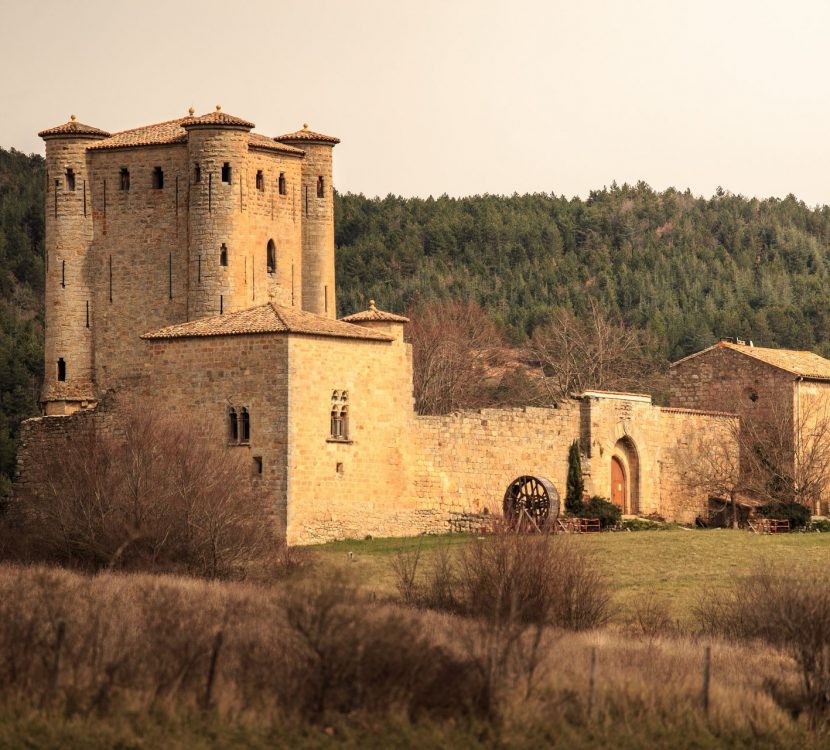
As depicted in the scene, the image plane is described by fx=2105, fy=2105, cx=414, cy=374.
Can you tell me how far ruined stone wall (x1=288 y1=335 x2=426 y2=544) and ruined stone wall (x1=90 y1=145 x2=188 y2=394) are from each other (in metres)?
7.00

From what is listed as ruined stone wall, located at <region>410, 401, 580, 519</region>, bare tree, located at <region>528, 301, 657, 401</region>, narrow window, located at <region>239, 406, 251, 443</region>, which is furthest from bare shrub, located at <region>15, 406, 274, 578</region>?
bare tree, located at <region>528, 301, 657, 401</region>

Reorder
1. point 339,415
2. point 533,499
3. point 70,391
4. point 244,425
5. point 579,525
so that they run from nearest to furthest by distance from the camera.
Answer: point 244,425
point 339,415
point 533,499
point 579,525
point 70,391

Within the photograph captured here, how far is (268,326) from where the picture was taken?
42719mm

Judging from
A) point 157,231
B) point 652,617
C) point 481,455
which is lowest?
point 652,617

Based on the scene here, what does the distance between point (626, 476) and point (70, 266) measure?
1433 cm

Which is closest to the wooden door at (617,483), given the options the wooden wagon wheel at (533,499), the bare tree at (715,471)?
the bare tree at (715,471)

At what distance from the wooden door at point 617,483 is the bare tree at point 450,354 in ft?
53.4

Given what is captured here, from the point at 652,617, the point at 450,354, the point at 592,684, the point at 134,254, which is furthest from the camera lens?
the point at 450,354

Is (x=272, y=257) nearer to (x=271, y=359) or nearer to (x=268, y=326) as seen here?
(x=268, y=326)

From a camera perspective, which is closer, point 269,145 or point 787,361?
point 269,145

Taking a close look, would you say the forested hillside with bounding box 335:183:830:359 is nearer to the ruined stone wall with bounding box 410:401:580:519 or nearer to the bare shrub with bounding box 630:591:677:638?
the ruined stone wall with bounding box 410:401:580:519

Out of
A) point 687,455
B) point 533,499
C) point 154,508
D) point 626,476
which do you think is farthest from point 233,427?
point 687,455

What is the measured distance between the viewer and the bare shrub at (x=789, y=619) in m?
29.3

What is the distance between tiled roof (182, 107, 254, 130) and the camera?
4881 centimetres
